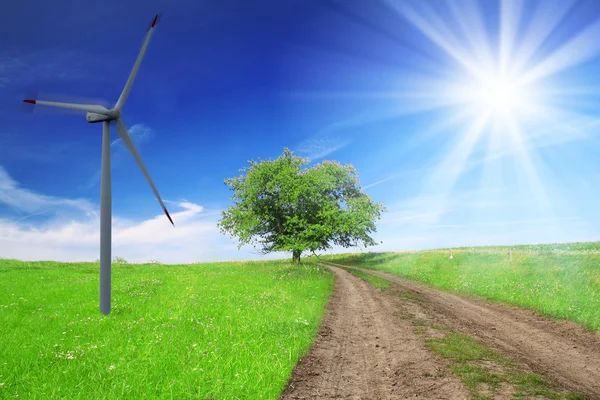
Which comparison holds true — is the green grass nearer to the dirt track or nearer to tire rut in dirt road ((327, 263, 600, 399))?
the dirt track

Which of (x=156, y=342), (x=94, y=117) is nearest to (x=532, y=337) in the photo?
(x=156, y=342)

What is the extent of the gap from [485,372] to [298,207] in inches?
1226

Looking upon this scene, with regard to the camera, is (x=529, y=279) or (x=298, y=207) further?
(x=298, y=207)

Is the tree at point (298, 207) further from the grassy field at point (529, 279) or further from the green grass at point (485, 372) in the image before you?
the green grass at point (485, 372)

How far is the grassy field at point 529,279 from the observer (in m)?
19.1

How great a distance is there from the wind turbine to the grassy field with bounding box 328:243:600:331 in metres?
17.8

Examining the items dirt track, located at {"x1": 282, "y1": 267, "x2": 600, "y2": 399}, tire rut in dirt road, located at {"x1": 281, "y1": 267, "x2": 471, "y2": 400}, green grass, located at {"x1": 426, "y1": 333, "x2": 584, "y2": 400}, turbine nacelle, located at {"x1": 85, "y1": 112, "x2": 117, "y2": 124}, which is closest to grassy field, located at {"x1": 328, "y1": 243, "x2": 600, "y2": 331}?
dirt track, located at {"x1": 282, "y1": 267, "x2": 600, "y2": 399}

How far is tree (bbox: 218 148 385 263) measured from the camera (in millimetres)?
38781

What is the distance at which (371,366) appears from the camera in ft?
36.2

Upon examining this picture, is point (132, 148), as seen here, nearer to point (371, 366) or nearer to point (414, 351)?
point (371, 366)

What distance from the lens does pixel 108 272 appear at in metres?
12.4

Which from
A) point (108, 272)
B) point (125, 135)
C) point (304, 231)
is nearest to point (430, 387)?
point (108, 272)

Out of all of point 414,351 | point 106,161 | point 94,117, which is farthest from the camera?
point 106,161

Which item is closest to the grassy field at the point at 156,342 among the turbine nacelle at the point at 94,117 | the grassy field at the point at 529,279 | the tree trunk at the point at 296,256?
the turbine nacelle at the point at 94,117
